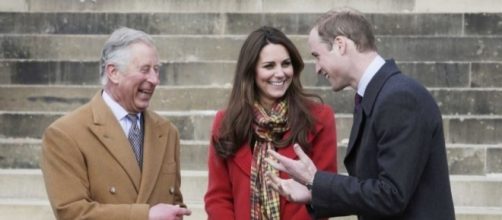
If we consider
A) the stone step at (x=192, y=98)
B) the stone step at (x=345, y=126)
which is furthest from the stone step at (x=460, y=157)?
the stone step at (x=192, y=98)

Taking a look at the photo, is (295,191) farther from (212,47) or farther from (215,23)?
(215,23)

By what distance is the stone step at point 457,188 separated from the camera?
7566mm

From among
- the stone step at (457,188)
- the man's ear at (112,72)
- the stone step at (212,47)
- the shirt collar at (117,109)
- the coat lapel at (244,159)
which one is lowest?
the stone step at (457,188)

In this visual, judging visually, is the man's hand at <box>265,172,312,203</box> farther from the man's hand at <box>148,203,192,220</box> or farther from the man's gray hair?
the man's gray hair

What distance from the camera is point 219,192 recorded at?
471cm

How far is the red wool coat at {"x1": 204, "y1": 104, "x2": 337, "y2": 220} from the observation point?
4617 mm

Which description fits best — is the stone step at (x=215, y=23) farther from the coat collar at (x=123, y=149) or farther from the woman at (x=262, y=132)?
the coat collar at (x=123, y=149)

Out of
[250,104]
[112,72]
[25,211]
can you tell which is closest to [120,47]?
[112,72]

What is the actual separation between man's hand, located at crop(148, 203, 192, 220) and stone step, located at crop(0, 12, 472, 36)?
20.1 ft

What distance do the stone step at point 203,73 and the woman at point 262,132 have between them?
424 centimetres

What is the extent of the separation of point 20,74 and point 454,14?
4.11 m

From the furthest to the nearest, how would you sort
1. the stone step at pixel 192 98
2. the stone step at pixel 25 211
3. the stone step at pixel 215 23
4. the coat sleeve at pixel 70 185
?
1. the stone step at pixel 215 23
2. the stone step at pixel 192 98
3. the stone step at pixel 25 211
4. the coat sleeve at pixel 70 185

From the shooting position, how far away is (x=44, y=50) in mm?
9734

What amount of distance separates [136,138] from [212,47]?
5397 millimetres
